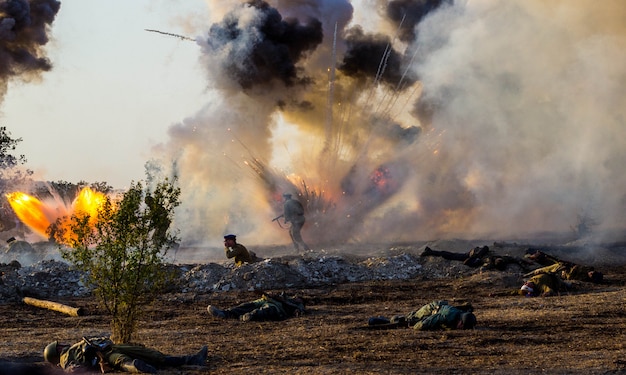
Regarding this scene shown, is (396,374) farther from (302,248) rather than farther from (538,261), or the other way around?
(302,248)

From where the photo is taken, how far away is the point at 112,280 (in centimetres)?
1280

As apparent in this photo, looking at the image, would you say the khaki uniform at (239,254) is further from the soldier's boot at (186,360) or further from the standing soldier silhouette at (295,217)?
the soldier's boot at (186,360)

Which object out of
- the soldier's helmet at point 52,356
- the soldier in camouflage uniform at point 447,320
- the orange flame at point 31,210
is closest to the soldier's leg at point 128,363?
the soldier's helmet at point 52,356

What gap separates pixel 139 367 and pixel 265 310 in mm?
6881

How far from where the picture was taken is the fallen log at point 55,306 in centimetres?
1974

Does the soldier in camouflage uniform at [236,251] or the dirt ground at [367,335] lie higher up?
the soldier in camouflage uniform at [236,251]

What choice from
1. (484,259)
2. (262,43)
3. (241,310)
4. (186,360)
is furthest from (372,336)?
(262,43)

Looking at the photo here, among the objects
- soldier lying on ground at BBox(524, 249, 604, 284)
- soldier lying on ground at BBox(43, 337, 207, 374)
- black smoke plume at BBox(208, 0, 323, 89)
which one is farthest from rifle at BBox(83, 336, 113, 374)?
black smoke plume at BBox(208, 0, 323, 89)

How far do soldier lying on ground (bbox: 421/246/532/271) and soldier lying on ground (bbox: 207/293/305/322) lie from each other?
10284 millimetres

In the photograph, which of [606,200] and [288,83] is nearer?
[606,200]

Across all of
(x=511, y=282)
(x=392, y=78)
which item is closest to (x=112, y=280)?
(x=511, y=282)

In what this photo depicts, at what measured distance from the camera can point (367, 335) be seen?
14.8 metres

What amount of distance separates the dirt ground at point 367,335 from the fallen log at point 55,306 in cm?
24

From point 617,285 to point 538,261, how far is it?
4456 millimetres
